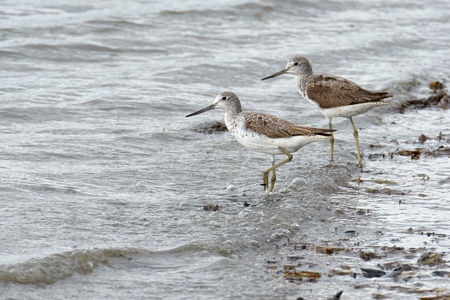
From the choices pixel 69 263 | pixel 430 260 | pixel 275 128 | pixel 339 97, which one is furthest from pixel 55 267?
pixel 339 97

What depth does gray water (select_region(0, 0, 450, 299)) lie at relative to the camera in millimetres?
6250

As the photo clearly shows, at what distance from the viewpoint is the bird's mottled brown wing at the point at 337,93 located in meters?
9.68

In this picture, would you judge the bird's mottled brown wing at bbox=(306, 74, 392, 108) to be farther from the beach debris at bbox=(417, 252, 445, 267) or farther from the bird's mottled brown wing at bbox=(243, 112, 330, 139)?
the beach debris at bbox=(417, 252, 445, 267)

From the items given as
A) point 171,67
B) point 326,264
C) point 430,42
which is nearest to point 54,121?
point 171,67

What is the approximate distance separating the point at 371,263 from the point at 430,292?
0.71 m

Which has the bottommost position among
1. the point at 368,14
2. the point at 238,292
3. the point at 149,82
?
the point at 238,292

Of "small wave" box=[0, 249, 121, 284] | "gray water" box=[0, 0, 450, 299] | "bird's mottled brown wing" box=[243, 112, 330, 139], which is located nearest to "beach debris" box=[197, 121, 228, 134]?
"gray water" box=[0, 0, 450, 299]

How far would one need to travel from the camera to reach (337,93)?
9773 millimetres

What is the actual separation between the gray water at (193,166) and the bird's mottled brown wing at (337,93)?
0.77 meters

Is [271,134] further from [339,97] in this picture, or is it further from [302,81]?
[302,81]

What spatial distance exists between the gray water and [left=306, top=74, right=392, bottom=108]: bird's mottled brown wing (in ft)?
2.52

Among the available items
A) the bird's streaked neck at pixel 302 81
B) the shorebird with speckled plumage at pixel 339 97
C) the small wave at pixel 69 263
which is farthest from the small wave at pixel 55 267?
the bird's streaked neck at pixel 302 81

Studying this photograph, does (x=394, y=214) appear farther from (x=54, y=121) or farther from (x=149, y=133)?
(x=54, y=121)

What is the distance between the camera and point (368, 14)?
1953 centimetres
